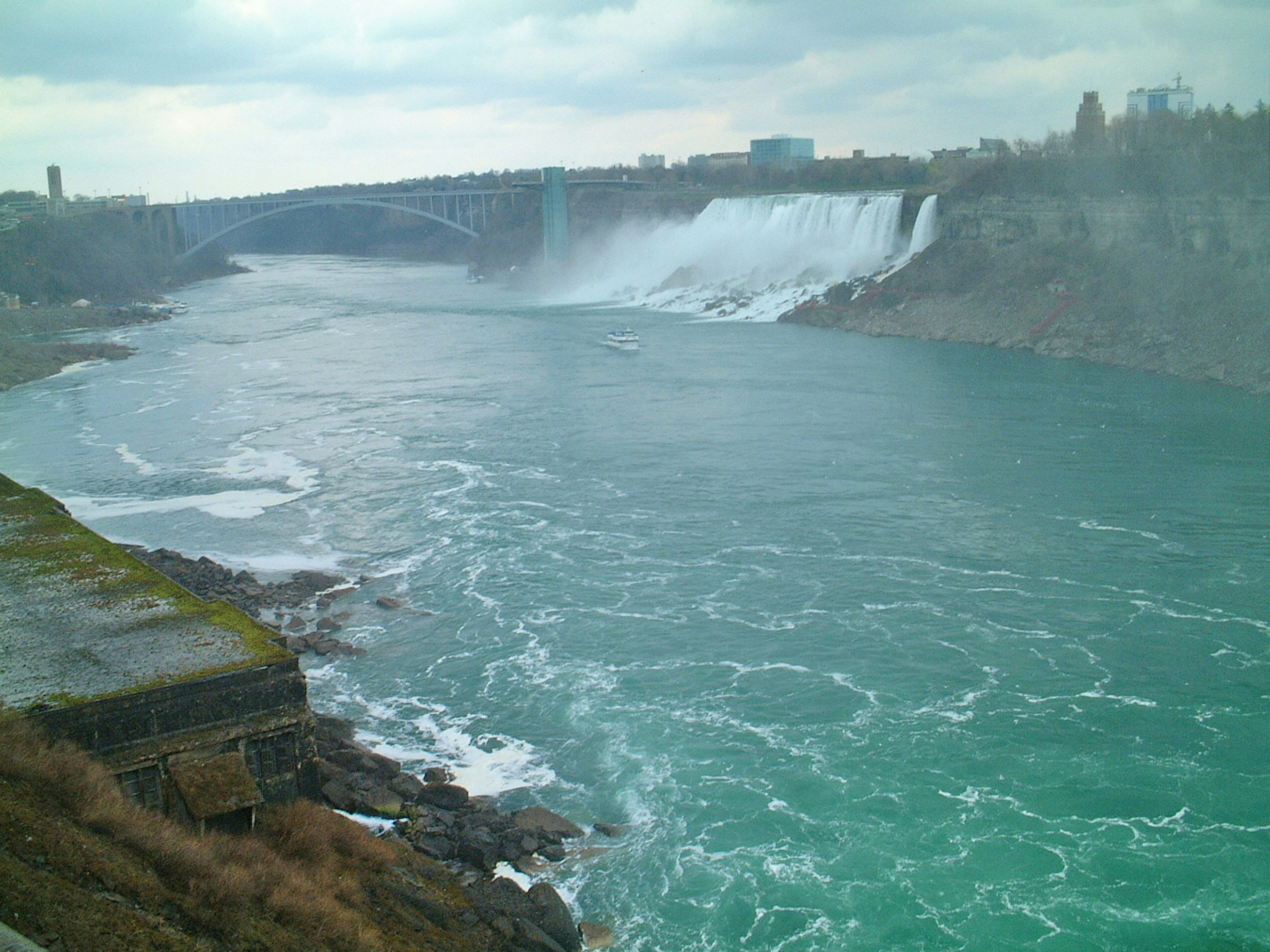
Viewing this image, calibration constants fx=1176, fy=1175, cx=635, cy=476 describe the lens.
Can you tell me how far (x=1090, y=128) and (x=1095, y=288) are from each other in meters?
13.7

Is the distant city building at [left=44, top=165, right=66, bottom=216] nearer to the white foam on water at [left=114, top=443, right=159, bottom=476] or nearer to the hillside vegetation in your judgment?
the hillside vegetation

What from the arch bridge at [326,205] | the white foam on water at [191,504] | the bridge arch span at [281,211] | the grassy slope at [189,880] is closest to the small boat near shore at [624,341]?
the white foam on water at [191,504]

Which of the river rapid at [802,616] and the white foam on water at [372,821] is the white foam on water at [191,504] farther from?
the white foam on water at [372,821]

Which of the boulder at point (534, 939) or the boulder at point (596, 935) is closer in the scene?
the boulder at point (534, 939)

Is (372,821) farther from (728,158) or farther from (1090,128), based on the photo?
(728,158)

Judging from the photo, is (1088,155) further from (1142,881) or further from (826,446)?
(1142,881)

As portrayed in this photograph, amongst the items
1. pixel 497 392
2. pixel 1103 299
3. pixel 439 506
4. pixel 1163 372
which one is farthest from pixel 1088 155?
pixel 439 506

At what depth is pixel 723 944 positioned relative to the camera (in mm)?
7992

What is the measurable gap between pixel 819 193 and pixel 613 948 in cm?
4874

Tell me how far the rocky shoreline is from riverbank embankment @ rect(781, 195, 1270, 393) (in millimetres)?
22283

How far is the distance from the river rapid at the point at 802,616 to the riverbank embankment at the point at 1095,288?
2.45 metres

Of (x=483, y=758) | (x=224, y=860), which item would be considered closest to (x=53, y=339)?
(x=483, y=758)

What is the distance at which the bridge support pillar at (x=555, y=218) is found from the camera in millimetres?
64688

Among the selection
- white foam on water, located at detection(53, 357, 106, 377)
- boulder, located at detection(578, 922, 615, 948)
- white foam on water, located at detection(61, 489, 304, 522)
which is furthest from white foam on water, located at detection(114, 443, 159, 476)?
boulder, located at detection(578, 922, 615, 948)
